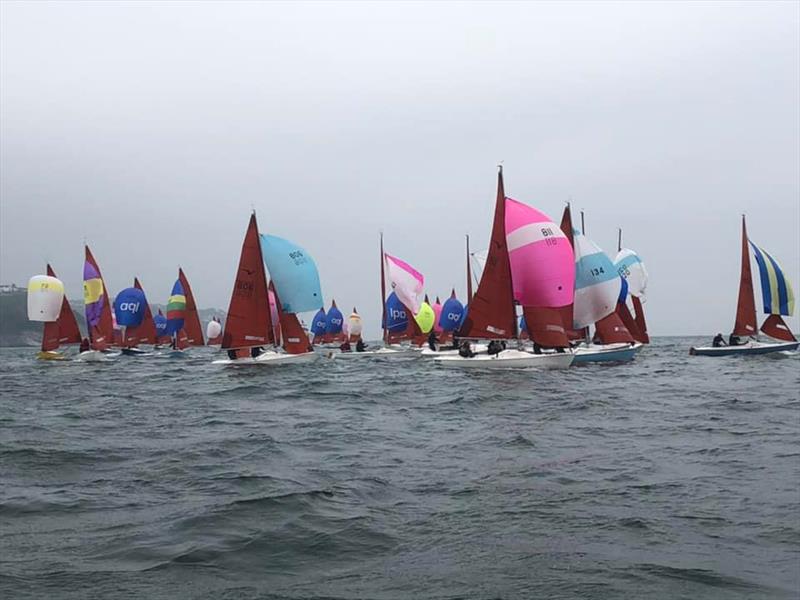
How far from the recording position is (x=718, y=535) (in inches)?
255

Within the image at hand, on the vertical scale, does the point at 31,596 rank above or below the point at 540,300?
below

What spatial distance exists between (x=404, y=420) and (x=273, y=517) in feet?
25.3

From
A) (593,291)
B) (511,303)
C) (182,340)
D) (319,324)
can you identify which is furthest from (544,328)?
(319,324)

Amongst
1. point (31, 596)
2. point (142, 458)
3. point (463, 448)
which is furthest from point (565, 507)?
point (142, 458)

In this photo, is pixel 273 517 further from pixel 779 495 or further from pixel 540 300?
pixel 540 300

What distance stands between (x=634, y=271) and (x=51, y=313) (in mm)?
36946

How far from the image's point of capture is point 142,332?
60.4 m

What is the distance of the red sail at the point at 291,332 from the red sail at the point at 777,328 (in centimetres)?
2541

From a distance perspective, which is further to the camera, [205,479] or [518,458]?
[518,458]

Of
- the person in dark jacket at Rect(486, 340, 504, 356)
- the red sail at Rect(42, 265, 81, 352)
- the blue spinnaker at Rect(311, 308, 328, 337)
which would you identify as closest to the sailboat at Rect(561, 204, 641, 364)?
the person in dark jacket at Rect(486, 340, 504, 356)

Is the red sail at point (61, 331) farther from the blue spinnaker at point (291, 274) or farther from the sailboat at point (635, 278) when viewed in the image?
the sailboat at point (635, 278)

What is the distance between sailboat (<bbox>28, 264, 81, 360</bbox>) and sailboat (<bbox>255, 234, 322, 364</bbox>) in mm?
18730

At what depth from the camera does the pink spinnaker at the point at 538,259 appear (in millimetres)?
28875

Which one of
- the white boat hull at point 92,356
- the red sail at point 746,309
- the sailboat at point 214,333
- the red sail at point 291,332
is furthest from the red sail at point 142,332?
the red sail at point 746,309
